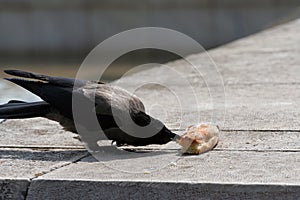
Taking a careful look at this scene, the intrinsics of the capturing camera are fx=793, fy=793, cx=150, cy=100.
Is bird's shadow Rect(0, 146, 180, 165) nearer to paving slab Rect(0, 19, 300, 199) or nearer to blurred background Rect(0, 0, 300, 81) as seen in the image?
paving slab Rect(0, 19, 300, 199)

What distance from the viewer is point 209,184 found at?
347 centimetres

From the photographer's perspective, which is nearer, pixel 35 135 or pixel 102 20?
pixel 35 135

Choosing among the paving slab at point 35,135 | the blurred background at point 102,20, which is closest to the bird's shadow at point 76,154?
the paving slab at point 35,135

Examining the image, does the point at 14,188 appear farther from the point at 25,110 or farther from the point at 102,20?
the point at 102,20

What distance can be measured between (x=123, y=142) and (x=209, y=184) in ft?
2.92

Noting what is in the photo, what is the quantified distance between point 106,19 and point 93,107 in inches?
485

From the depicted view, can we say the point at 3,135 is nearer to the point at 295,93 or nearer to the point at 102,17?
the point at 295,93

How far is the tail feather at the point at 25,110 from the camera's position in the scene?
14.7 feet

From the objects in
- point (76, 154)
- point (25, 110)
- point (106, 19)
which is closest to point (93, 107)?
point (76, 154)

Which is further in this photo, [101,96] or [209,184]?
[101,96]

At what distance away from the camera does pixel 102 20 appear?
53.9 feet

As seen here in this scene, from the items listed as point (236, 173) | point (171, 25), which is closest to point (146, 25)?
point (171, 25)

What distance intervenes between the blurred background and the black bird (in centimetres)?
1086

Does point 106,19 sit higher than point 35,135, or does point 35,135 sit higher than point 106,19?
point 35,135
